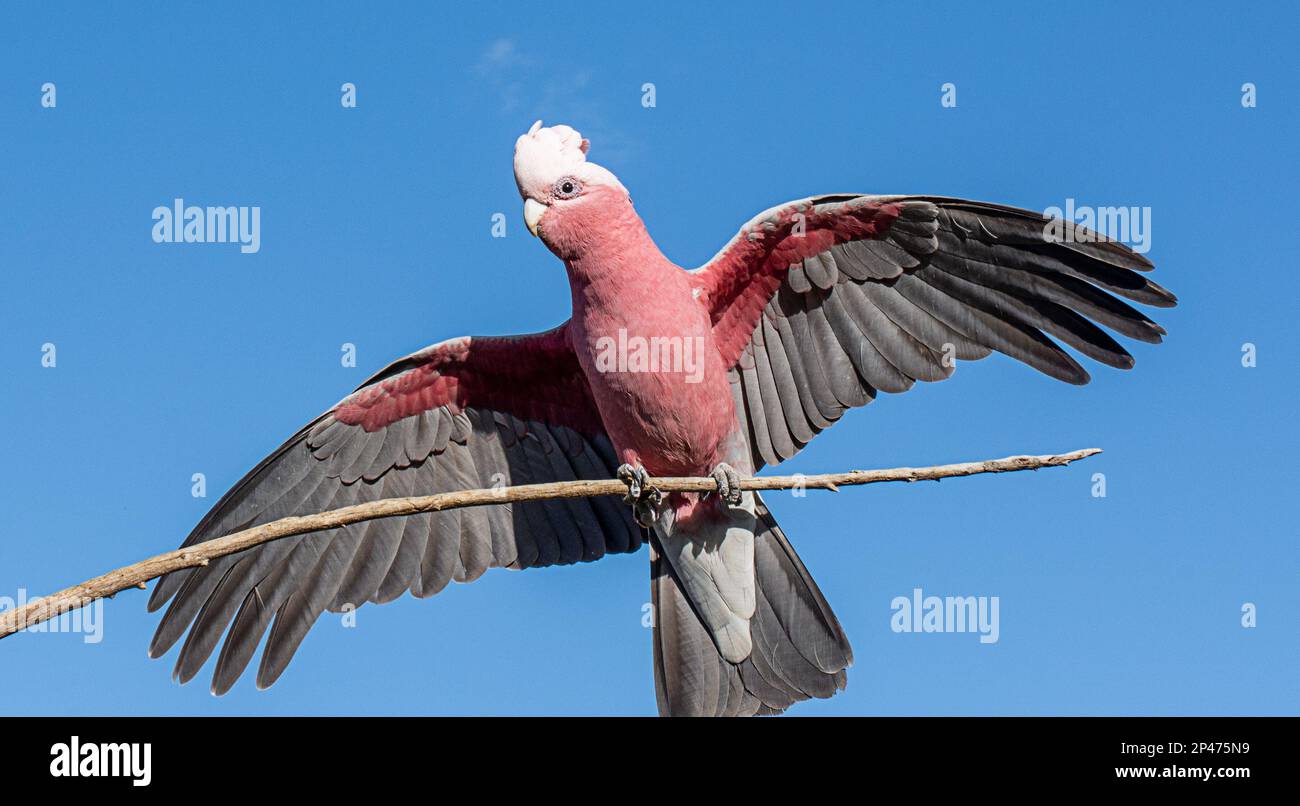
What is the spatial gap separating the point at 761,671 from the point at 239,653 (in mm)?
3880

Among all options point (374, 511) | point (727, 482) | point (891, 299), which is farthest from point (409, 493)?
point (891, 299)

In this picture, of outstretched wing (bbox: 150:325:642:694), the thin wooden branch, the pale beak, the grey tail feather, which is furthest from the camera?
outstretched wing (bbox: 150:325:642:694)

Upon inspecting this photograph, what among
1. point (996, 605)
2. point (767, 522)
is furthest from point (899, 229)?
point (996, 605)

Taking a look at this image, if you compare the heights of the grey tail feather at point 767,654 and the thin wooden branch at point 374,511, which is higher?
the thin wooden branch at point 374,511

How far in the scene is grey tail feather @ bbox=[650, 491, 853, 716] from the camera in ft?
27.2

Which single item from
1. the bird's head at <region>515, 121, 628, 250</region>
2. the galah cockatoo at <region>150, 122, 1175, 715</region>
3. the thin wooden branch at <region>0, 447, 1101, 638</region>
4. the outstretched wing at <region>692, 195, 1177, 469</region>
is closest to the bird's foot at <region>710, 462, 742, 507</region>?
the galah cockatoo at <region>150, 122, 1175, 715</region>

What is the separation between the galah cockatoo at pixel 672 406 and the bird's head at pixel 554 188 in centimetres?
1

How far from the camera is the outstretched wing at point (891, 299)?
24.4ft

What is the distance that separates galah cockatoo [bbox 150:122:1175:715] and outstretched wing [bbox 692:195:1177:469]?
2 centimetres

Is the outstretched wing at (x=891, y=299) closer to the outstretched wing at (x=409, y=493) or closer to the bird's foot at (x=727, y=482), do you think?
the bird's foot at (x=727, y=482)

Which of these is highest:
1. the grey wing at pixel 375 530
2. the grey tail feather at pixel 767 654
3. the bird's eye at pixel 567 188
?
the bird's eye at pixel 567 188

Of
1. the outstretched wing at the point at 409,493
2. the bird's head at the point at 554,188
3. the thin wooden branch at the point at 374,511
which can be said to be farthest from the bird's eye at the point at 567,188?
the thin wooden branch at the point at 374,511

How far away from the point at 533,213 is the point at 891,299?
247 centimetres

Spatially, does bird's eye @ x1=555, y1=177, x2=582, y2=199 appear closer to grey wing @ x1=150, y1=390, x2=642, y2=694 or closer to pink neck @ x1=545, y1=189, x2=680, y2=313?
pink neck @ x1=545, y1=189, x2=680, y2=313
